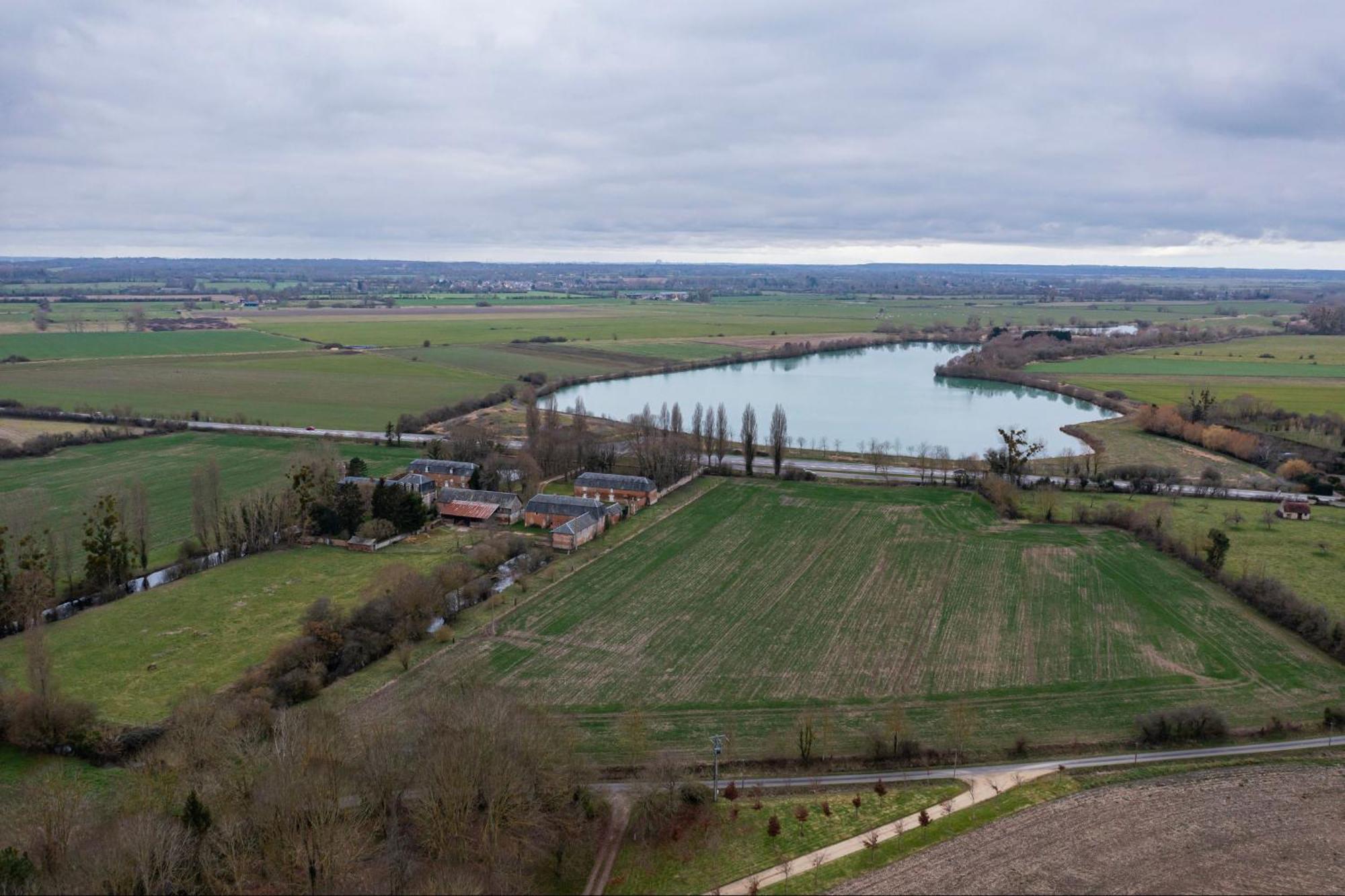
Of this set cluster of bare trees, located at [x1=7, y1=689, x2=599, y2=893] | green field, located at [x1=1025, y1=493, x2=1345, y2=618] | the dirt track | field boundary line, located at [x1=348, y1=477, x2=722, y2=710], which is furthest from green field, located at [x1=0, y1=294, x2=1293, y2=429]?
the dirt track

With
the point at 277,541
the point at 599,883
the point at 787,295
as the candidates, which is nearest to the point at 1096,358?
the point at 277,541

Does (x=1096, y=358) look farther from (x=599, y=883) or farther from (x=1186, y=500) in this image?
(x=599, y=883)

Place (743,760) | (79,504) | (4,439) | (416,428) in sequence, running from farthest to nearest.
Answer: (416,428)
(4,439)
(79,504)
(743,760)

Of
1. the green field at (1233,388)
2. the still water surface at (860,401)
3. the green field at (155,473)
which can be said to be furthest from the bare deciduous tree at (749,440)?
the green field at (1233,388)

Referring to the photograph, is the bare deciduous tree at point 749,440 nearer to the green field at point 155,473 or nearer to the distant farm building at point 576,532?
the distant farm building at point 576,532

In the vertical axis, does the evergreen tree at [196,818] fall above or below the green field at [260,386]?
below

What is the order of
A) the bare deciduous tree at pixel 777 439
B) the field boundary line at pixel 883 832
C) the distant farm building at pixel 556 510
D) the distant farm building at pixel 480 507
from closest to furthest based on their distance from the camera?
1. the field boundary line at pixel 883 832
2. the distant farm building at pixel 556 510
3. the distant farm building at pixel 480 507
4. the bare deciduous tree at pixel 777 439

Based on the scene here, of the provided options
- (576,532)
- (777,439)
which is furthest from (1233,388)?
(576,532)
